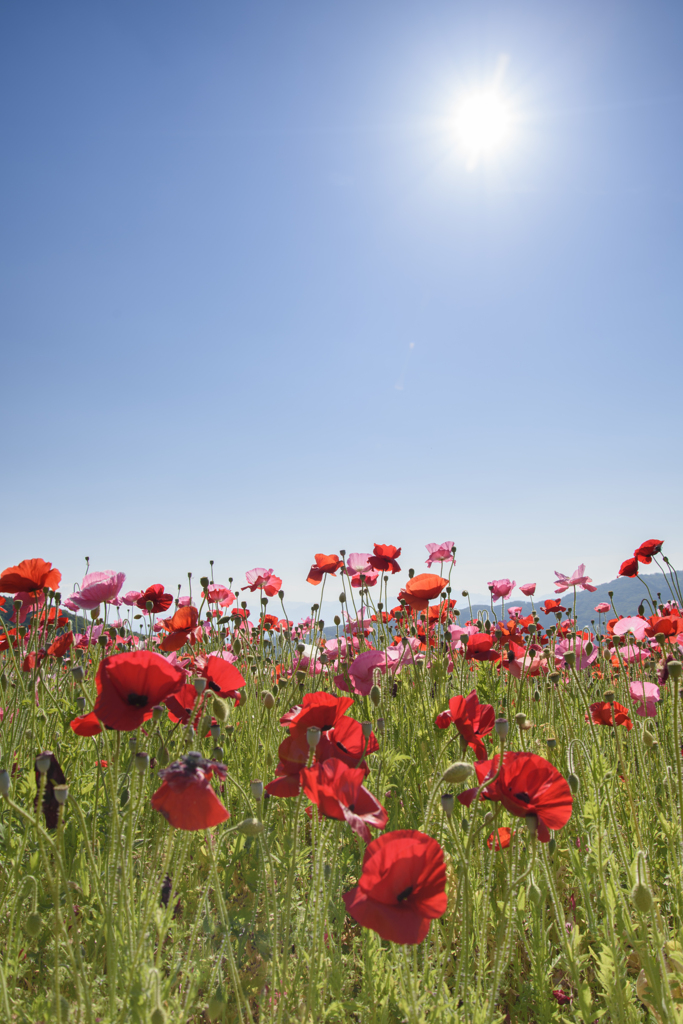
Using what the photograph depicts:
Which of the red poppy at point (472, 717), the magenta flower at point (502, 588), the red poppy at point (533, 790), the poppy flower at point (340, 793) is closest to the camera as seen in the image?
the poppy flower at point (340, 793)

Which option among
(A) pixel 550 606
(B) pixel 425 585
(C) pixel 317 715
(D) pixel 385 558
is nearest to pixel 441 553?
(D) pixel 385 558

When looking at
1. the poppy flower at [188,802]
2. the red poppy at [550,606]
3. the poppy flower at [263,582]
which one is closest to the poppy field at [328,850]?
the poppy flower at [188,802]

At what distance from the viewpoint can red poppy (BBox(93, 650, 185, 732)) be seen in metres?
1.03

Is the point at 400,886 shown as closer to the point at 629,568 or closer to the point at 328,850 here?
the point at 328,850

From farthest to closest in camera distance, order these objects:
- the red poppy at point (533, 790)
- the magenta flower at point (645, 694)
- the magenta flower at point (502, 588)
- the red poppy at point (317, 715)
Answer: the magenta flower at point (502, 588) < the magenta flower at point (645, 694) < the red poppy at point (317, 715) < the red poppy at point (533, 790)

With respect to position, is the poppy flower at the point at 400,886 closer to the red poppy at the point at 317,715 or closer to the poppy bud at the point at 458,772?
the poppy bud at the point at 458,772

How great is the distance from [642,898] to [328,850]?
1018 millimetres

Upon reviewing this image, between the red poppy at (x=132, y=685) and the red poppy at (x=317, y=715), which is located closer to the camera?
the red poppy at (x=132, y=685)

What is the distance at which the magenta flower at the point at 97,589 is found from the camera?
1.63 m

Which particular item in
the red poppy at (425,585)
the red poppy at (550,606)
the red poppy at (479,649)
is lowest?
the red poppy at (479,649)

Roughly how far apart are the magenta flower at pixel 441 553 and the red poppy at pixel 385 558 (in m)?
0.34

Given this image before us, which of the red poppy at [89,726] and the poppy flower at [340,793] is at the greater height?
the red poppy at [89,726]

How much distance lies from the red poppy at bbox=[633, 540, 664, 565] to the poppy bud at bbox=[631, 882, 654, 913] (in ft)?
8.32

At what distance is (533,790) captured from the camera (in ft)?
3.58
